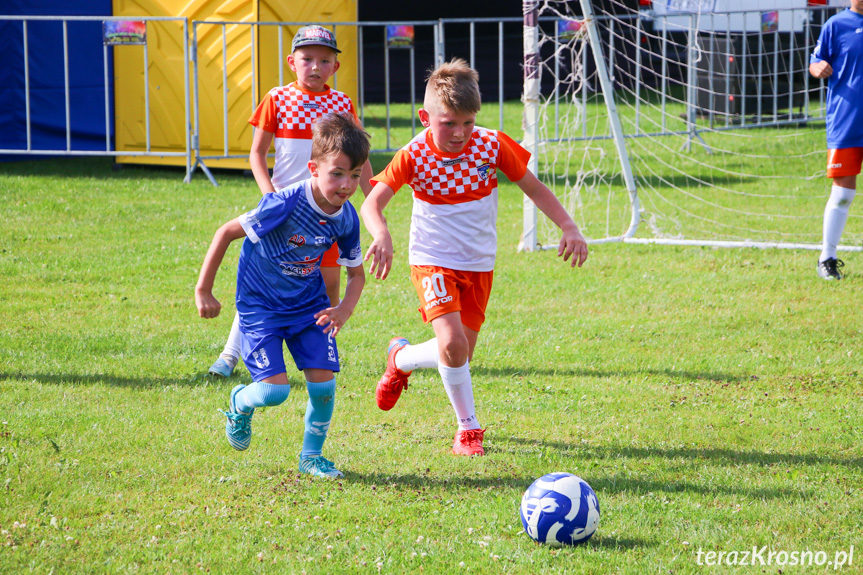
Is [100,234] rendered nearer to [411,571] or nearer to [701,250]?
[701,250]

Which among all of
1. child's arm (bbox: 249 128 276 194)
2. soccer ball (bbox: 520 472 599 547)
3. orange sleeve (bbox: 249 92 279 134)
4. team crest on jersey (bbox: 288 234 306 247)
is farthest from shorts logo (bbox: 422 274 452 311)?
orange sleeve (bbox: 249 92 279 134)

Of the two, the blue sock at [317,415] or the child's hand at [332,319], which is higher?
the child's hand at [332,319]

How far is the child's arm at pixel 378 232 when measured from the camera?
370 centimetres

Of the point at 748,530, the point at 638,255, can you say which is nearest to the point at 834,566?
the point at 748,530

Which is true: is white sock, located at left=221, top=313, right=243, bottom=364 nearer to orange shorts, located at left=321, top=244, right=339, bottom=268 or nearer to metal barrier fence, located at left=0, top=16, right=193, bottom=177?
orange shorts, located at left=321, top=244, right=339, bottom=268

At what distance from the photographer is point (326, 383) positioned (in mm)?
3916

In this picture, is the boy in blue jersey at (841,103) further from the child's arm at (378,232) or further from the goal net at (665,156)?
the child's arm at (378,232)

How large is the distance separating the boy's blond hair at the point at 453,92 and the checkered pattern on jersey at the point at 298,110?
3.79ft

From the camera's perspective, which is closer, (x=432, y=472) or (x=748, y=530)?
(x=748, y=530)

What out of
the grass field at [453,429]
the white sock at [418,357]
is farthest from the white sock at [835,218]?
the white sock at [418,357]

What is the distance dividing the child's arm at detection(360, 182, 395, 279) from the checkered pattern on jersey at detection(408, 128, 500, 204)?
0.19m

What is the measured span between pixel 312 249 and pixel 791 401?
2810 millimetres

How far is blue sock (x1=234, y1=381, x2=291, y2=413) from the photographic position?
152 inches

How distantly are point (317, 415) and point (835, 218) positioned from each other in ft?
17.4
